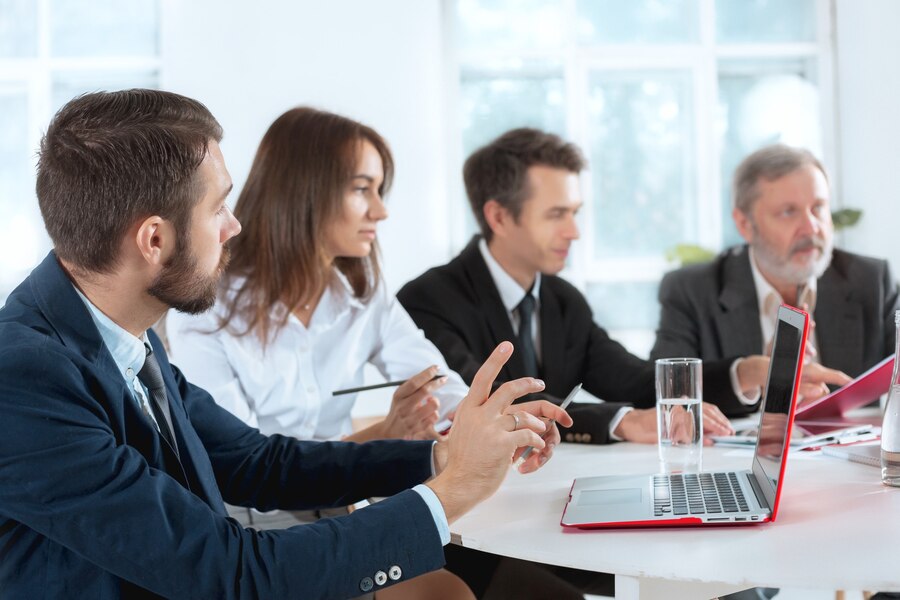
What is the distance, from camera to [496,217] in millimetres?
3031

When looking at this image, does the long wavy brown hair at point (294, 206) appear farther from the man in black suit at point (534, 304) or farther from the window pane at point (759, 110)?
the window pane at point (759, 110)

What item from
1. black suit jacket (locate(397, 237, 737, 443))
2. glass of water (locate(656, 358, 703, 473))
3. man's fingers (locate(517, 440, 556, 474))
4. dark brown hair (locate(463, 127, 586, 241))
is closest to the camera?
man's fingers (locate(517, 440, 556, 474))

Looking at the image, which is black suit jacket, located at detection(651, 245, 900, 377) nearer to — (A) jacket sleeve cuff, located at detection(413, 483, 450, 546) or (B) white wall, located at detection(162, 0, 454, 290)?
(A) jacket sleeve cuff, located at detection(413, 483, 450, 546)

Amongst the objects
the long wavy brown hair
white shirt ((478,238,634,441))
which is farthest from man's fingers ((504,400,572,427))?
white shirt ((478,238,634,441))

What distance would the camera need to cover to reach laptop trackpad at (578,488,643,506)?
4.33ft

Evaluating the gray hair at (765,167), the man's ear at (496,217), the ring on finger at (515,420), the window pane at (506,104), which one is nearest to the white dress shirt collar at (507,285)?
the man's ear at (496,217)

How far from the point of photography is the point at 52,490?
987 mm

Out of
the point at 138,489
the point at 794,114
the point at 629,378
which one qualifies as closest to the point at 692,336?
the point at 629,378

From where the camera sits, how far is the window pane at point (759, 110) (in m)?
5.76

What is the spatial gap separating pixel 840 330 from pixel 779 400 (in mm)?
1485

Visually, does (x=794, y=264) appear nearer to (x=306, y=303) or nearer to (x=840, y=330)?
(x=840, y=330)

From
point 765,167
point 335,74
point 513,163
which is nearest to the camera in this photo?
point 765,167

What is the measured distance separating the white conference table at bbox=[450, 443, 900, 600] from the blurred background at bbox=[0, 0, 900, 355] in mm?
4033

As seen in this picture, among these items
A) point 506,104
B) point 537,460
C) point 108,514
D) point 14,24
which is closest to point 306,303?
point 537,460
